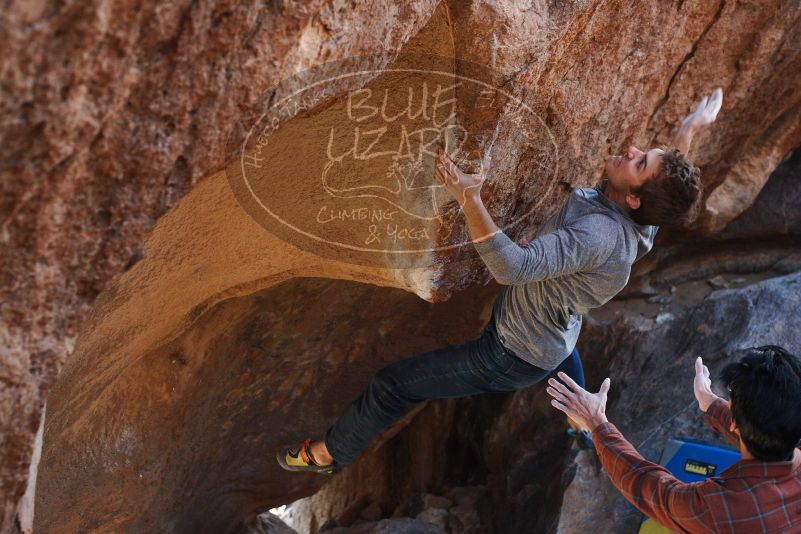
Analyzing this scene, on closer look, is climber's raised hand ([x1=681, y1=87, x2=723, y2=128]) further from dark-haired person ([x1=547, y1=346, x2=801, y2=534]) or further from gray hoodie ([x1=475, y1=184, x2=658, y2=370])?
dark-haired person ([x1=547, y1=346, x2=801, y2=534])

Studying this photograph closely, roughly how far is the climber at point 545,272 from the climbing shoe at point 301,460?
8 centimetres

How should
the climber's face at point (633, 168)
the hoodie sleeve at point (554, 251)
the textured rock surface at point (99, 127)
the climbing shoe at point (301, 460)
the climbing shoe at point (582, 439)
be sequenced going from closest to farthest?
the textured rock surface at point (99, 127)
the hoodie sleeve at point (554, 251)
the climber's face at point (633, 168)
the climbing shoe at point (301, 460)
the climbing shoe at point (582, 439)

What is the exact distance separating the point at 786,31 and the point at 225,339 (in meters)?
2.24

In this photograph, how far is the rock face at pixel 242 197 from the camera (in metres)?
1.46

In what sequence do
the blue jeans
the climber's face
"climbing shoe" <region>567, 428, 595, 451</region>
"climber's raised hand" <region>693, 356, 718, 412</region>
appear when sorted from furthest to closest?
"climbing shoe" <region>567, 428, 595, 451</region> < the blue jeans < "climber's raised hand" <region>693, 356, 718, 412</region> < the climber's face

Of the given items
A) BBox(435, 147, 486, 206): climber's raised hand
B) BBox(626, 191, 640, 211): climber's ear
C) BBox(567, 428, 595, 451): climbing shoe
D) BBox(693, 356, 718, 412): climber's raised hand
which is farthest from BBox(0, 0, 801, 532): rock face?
BBox(693, 356, 718, 412): climber's raised hand

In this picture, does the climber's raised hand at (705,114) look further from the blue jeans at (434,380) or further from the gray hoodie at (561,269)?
the blue jeans at (434,380)

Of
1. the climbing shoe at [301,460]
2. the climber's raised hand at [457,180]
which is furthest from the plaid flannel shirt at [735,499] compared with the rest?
the climbing shoe at [301,460]

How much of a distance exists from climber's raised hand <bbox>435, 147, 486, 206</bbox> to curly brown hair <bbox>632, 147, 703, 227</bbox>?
382mm

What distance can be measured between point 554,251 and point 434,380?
2.23ft

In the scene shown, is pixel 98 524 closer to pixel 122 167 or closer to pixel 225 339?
pixel 225 339

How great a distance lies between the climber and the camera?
1.96 meters

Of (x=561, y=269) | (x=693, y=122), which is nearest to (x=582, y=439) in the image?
(x=693, y=122)

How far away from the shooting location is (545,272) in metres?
1.96
